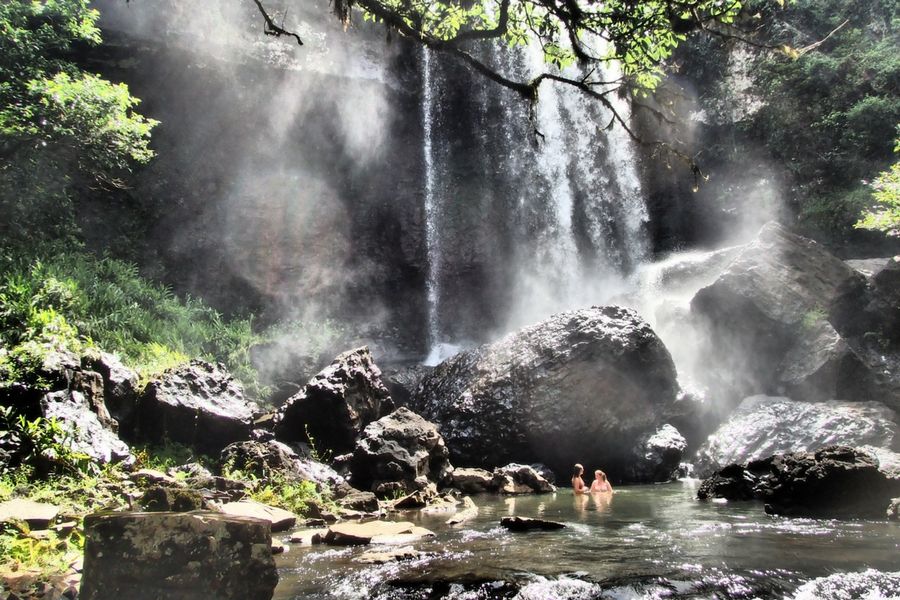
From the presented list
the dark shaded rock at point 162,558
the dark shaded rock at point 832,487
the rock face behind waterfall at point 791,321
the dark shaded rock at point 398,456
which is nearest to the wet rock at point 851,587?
the dark shaded rock at point 832,487

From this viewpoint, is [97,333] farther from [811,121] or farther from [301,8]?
[811,121]

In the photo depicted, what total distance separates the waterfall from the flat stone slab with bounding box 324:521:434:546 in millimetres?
15830

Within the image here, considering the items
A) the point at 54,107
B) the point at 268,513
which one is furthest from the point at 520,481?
the point at 54,107

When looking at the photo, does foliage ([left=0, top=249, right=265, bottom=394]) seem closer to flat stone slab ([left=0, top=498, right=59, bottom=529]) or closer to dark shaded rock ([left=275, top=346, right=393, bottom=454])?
dark shaded rock ([left=275, top=346, right=393, bottom=454])

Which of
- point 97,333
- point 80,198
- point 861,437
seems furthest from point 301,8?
point 861,437

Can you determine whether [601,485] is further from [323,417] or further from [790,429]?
[323,417]

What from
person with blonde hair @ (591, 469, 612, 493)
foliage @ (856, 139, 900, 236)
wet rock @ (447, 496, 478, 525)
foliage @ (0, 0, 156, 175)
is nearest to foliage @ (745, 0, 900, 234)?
foliage @ (856, 139, 900, 236)

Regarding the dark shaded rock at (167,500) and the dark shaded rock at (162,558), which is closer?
the dark shaded rock at (162,558)

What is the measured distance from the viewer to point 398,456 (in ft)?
34.3

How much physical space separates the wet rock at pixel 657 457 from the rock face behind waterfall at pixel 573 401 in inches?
9.5

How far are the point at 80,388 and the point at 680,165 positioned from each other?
22203mm

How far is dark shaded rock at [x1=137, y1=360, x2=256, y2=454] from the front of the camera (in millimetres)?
10203

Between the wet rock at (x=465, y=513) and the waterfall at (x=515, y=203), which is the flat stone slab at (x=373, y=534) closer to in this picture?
the wet rock at (x=465, y=513)

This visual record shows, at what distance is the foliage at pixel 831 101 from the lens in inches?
766
